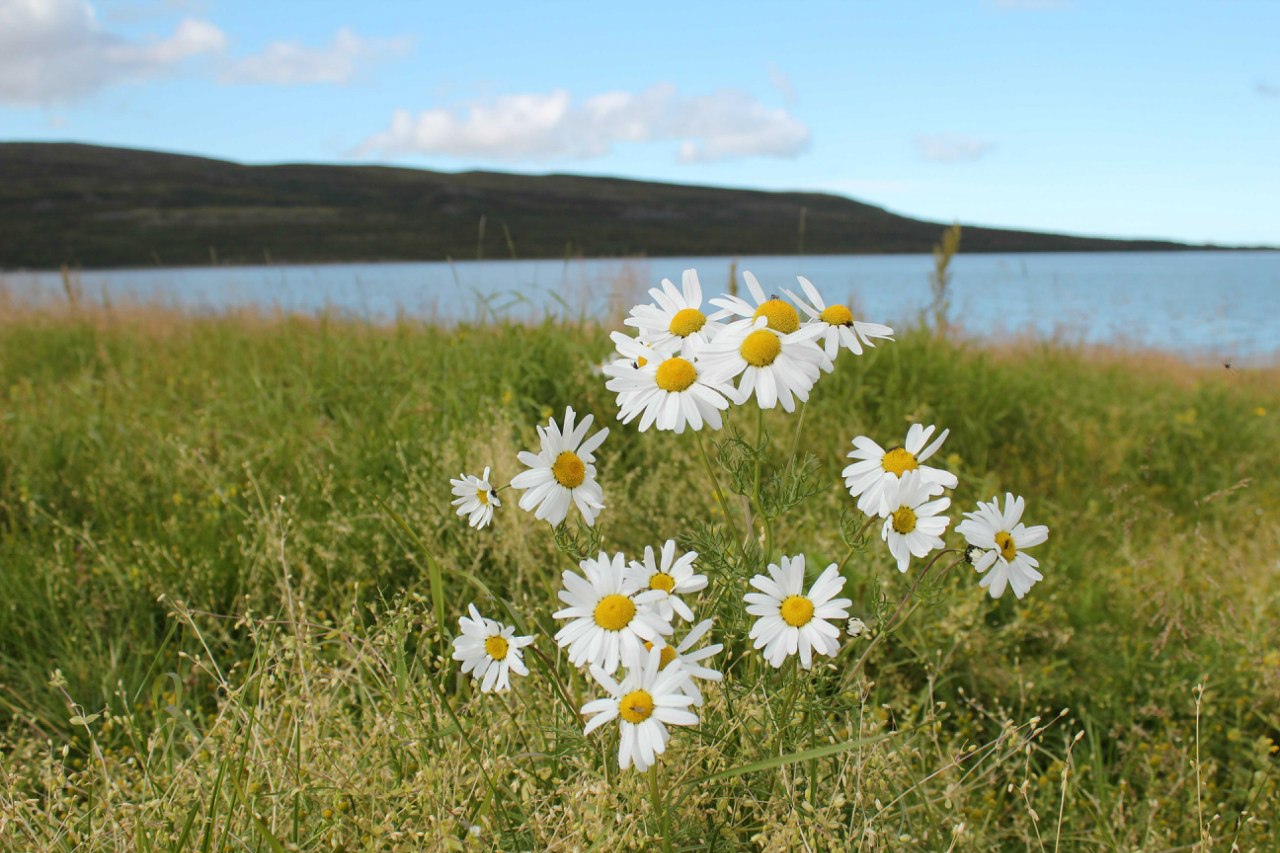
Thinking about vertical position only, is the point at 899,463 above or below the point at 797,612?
above

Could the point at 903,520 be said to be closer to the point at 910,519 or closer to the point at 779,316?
the point at 910,519

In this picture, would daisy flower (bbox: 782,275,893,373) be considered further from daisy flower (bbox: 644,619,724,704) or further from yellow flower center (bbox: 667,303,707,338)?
→ daisy flower (bbox: 644,619,724,704)

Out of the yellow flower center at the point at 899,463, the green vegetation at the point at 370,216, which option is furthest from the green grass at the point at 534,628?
the green vegetation at the point at 370,216

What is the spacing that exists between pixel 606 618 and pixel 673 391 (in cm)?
32

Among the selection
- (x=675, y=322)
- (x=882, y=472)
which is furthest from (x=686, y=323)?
(x=882, y=472)

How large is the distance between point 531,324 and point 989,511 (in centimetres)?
399

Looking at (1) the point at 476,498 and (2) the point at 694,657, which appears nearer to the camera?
(2) the point at 694,657

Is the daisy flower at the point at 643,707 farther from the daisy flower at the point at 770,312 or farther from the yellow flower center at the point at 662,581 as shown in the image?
the daisy flower at the point at 770,312

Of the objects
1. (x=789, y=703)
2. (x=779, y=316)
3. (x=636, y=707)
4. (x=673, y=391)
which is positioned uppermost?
(x=779, y=316)

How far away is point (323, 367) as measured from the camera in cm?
498

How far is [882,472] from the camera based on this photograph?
1.34 meters

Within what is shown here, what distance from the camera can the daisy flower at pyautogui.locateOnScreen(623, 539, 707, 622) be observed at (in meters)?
1.24

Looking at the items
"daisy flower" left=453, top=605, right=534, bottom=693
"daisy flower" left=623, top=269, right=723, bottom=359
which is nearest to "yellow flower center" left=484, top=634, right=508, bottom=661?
"daisy flower" left=453, top=605, right=534, bottom=693

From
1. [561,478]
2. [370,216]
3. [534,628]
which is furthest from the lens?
[370,216]
